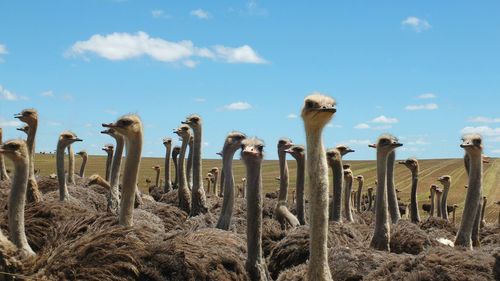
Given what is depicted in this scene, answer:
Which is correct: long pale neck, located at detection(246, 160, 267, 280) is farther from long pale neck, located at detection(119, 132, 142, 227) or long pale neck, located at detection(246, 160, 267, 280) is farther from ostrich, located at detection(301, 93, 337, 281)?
long pale neck, located at detection(119, 132, 142, 227)

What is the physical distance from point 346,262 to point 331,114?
1.51m

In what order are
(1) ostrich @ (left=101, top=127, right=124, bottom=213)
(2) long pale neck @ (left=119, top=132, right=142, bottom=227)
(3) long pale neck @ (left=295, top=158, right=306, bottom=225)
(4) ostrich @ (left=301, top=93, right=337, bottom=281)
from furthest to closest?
(3) long pale neck @ (left=295, top=158, right=306, bottom=225)
(1) ostrich @ (left=101, top=127, right=124, bottom=213)
(2) long pale neck @ (left=119, top=132, right=142, bottom=227)
(4) ostrich @ (left=301, top=93, right=337, bottom=281)

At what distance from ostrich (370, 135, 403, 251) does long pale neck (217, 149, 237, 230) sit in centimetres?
163

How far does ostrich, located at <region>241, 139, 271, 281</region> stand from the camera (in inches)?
232

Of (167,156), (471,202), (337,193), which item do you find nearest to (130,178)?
(337,193)

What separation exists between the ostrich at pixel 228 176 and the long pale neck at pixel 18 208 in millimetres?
2373

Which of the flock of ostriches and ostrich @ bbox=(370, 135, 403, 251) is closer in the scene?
the flock of ostriches

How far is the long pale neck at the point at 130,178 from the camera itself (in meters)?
6.83

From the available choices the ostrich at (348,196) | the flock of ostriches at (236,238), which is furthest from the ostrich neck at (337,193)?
the ostrich at (348,196)

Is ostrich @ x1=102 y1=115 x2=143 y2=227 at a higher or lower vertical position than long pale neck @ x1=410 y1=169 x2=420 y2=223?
higher

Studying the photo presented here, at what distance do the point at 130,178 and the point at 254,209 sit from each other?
59.8 inches

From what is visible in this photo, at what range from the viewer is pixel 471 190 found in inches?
304

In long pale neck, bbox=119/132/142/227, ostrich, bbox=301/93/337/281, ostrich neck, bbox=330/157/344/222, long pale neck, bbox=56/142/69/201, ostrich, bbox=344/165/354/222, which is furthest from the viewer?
ostrich, bbox=344/165/354/222

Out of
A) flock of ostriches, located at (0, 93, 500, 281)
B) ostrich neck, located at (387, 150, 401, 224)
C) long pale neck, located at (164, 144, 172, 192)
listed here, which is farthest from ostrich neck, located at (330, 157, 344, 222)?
long pale neck, located at (164, 144, 172, 192)
